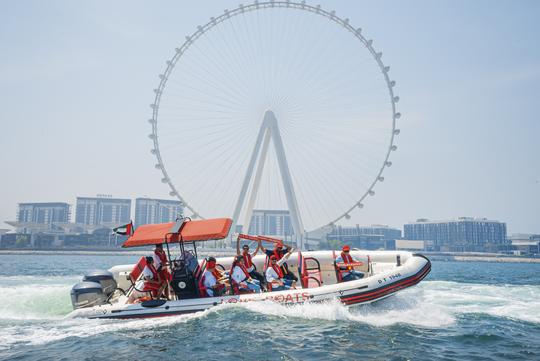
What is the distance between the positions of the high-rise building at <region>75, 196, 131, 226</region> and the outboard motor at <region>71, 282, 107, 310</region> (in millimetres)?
157677

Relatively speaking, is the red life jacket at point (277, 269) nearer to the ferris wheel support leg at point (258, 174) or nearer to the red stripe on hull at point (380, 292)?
the red stripe on hull at point (380, 292)

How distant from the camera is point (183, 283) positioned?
Result: 412 inches

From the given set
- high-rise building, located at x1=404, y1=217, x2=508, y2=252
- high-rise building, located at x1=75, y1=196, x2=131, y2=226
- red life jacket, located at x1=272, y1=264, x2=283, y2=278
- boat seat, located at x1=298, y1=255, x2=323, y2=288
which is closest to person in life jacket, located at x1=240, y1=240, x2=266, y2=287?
red life jacket, located at x1=272, y1=264, x2=283, y2=278

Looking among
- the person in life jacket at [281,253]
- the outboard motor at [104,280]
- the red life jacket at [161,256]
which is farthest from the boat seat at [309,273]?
the outboard motor at [104,280]

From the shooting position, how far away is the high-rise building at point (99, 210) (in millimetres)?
161250

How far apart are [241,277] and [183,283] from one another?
140 centimetres

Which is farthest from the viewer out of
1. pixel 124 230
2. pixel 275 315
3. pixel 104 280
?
pixel 104 280

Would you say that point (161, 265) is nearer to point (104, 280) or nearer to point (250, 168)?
point (104, 280)

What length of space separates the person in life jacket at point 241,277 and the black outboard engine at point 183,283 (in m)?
1.00

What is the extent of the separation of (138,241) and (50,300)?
540cm

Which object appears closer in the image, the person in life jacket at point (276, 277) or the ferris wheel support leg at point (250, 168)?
the person in life jacket at point (276, 277)

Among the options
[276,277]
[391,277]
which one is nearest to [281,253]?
[276,277]

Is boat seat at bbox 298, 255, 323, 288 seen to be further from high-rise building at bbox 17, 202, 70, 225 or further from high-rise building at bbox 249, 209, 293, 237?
high-rise building at bbox 17, 202, 70, 225

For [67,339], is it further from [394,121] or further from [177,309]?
[394,121]
